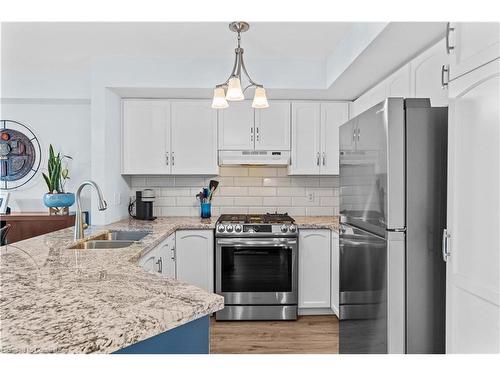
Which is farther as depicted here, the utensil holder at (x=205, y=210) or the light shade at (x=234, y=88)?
the utensil holder at (x=205, y=210)

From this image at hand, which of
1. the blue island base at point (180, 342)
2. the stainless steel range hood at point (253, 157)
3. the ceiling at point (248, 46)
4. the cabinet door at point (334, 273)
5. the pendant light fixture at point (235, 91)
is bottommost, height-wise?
the cabinet door at point (334, 273)

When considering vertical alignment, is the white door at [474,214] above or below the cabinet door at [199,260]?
above

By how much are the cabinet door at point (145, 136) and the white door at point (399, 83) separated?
6.80 ft

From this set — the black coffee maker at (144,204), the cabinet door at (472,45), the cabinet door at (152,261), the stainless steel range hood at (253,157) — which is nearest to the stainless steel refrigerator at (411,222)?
the cabinet door at (472,45)

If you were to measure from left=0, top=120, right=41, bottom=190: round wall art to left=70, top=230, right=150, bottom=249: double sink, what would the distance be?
1902 millimetres

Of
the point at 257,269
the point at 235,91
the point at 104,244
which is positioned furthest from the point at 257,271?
the point at 235,91

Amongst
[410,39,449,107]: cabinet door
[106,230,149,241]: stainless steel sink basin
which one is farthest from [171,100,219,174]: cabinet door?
[410,39,449,107]: cabinet door

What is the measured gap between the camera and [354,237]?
2.00 meters

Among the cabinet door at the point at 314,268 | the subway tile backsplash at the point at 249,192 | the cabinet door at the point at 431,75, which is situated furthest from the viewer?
the subway tile backsplash at the point at 249,192

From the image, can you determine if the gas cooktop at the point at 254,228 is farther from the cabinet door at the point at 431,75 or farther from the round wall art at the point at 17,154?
the round wall art at the point at 17,154

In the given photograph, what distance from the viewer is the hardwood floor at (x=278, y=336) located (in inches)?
106

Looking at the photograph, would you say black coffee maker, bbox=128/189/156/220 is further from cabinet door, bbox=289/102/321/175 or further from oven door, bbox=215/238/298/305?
cabinet door, bbox=289/102/321/175

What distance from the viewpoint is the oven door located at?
3256 millimetres

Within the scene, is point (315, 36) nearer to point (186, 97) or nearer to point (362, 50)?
point (362, 50)
